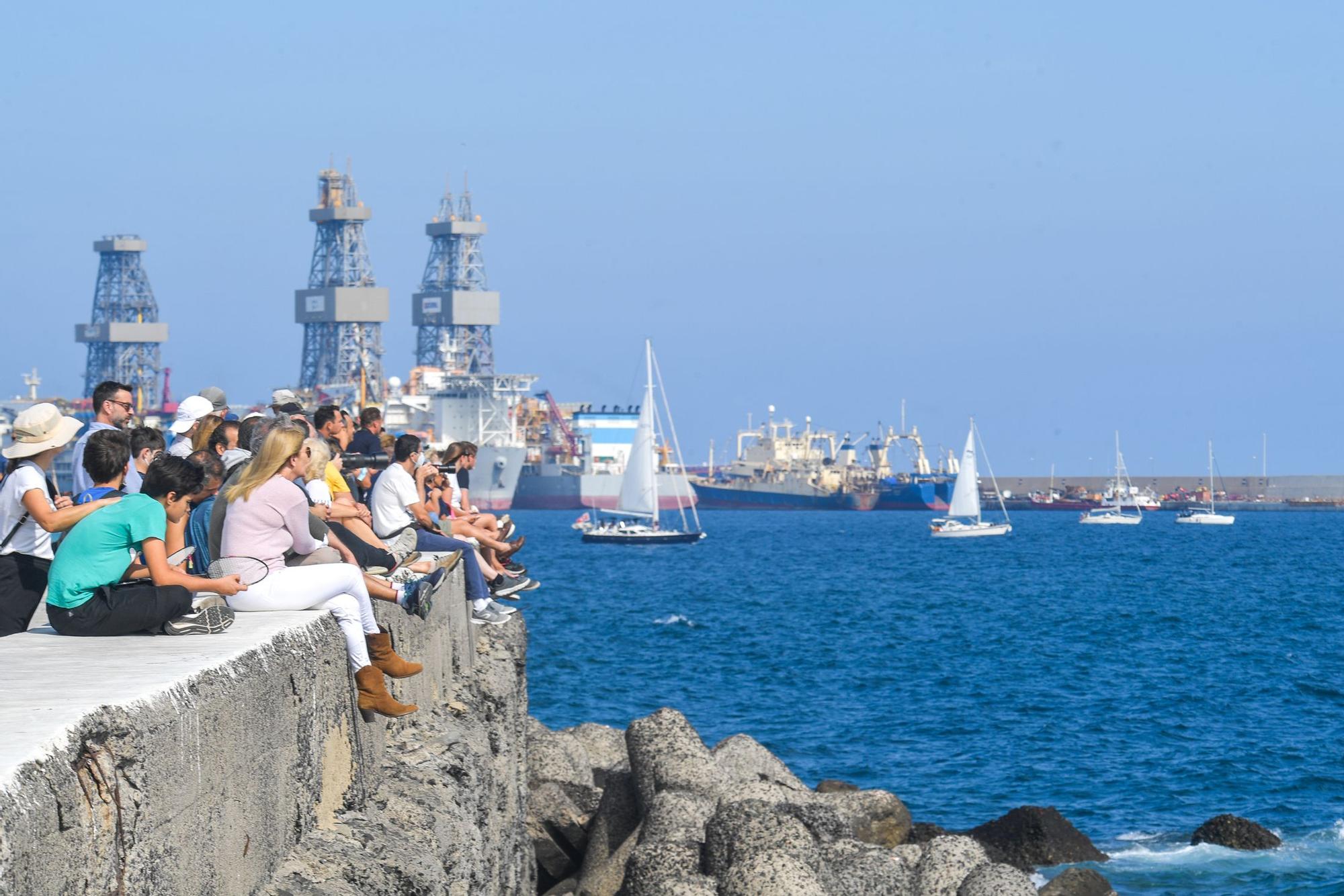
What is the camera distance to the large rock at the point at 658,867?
7.00 metres

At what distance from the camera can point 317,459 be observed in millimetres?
6023

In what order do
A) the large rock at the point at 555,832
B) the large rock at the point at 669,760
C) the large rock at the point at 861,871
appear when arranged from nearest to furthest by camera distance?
the large rock at the point at 861,871 → the large rock at the point at 669,760 → the large rock at the point at 555,832

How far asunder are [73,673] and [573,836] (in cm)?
651

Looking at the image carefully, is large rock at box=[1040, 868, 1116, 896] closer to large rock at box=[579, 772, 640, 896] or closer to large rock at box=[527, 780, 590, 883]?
large rock at box=[579, 772, 640, 896]

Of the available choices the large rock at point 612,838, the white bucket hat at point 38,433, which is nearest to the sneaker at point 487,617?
the large rock at point 612,838

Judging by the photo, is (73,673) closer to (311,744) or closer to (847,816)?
(311,744)

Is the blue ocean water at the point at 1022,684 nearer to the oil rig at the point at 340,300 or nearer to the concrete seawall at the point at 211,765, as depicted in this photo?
the concrete seawall at the point at 211,765

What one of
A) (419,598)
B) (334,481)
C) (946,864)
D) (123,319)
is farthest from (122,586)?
(123,319)

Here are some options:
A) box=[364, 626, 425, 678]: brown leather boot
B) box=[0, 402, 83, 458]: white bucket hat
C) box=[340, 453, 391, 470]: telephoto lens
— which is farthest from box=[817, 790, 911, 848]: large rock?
box=[0, 402, 83, 458]: white bucket hat

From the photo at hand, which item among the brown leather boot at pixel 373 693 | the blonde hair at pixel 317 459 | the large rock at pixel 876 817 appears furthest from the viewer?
the large rock at pixel 876 817

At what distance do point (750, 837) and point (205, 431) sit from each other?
298 cm

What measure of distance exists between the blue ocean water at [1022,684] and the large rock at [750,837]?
4168mm

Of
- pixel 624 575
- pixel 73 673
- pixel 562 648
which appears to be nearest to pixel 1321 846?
pixel 73 673

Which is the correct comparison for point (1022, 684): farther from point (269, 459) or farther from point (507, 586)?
point (269, 459)
